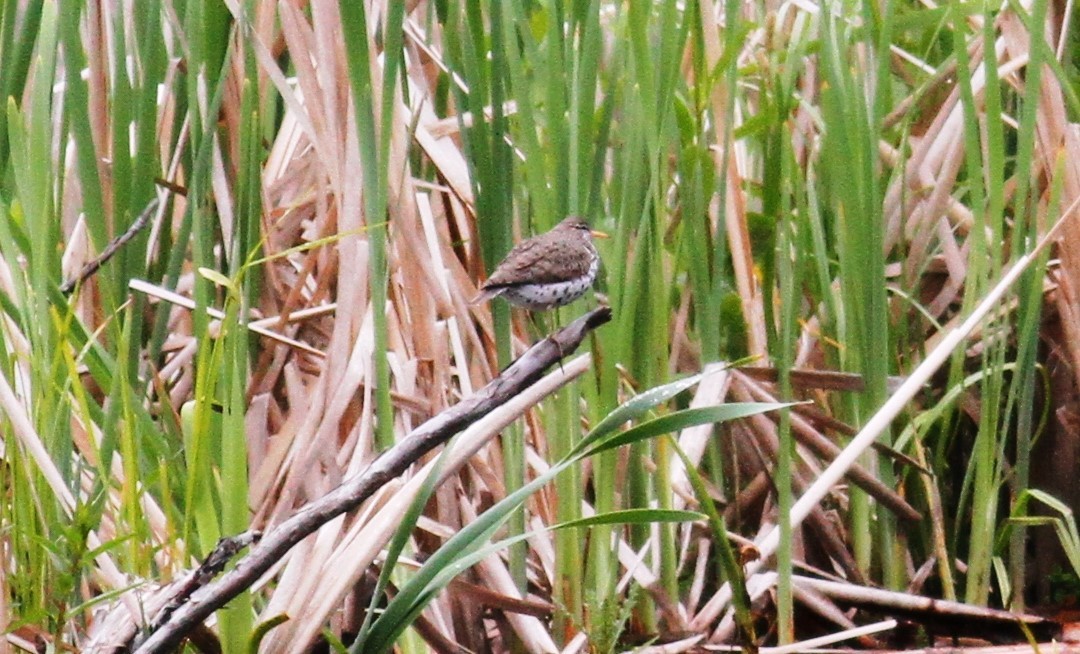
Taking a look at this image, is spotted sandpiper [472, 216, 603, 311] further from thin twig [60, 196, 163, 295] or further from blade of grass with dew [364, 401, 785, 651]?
thin twig [60, 196, 163, 295]

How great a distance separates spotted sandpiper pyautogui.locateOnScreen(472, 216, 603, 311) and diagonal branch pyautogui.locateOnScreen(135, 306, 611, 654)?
305mm

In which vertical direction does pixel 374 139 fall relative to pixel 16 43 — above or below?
below

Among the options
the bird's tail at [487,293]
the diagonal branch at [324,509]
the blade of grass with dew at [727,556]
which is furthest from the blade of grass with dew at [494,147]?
the diagonal branch at [324,509]

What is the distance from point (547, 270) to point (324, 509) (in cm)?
52

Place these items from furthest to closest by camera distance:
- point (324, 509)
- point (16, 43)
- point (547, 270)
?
point (16, 43)
point (547, 270)
point (324, 509)

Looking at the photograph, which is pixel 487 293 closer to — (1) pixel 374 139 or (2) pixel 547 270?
(2) pixel 547 270

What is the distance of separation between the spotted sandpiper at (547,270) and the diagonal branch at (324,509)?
1.00 feet

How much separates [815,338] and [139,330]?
1239 millimetres

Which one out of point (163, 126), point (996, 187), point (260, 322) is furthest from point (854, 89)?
point (163, 126)

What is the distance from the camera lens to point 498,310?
2092 mm

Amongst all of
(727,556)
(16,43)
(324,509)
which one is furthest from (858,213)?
(16,43)

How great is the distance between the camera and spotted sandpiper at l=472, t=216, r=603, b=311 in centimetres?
191

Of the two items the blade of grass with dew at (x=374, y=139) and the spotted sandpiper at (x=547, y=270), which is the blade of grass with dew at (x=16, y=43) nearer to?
the blade of grass with dew at (x=374, y=139)

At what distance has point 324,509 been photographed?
1.54m
